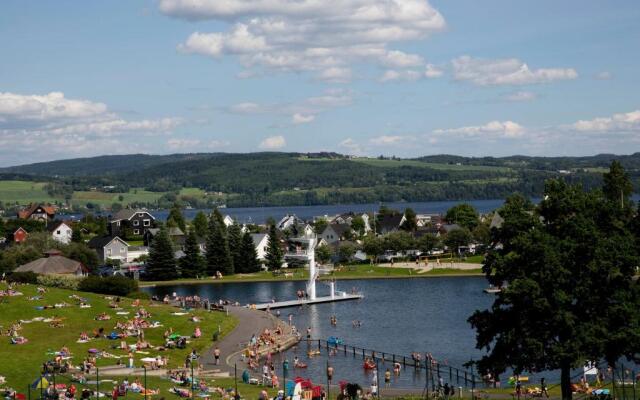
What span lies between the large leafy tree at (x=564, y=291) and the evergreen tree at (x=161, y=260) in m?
85.3

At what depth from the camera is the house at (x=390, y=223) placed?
164875mm

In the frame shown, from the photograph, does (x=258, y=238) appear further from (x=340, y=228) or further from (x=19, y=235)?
(x=19, y=235)

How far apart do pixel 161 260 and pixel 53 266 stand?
856 inches

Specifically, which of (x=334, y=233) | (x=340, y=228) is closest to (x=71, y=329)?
(x=334, y=233)

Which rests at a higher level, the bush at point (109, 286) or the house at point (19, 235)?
the house at point (19, 235)

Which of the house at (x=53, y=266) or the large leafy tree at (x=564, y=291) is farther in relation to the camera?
the house at (x=53, y=266)

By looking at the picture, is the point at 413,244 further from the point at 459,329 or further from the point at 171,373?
the point at 171,373

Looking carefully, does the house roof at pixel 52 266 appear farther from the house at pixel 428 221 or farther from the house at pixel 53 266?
the house at pixel 428 221

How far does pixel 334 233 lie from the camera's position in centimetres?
16050

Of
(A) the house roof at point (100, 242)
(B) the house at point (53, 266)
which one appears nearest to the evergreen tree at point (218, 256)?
(B) the house at point (53, 266)

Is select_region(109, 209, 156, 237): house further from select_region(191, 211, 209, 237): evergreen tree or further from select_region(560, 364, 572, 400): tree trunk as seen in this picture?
select_region(560, 364, 572, 400): tree trunk

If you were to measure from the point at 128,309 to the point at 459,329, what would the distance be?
87.4ft

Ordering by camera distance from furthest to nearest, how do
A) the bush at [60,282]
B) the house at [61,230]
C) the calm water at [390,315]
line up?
the house at [61,230] → the bush at [60,282] → the calm water at [390,315]

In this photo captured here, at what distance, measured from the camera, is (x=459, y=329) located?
7188cm
